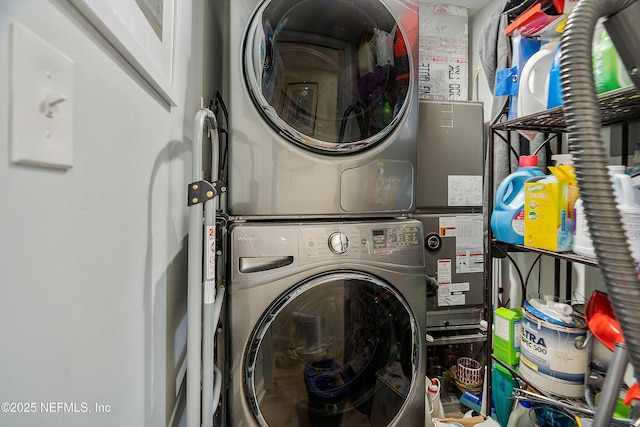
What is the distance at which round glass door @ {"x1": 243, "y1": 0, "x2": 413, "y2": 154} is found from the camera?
40.2 inches

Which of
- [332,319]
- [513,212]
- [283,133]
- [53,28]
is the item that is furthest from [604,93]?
[53,28]

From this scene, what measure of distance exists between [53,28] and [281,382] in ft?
3.42

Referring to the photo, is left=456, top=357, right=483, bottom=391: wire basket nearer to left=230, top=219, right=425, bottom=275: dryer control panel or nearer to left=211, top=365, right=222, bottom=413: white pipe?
left=230, top=219, right=425, bottom=275: dryer control panel

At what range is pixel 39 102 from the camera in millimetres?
275

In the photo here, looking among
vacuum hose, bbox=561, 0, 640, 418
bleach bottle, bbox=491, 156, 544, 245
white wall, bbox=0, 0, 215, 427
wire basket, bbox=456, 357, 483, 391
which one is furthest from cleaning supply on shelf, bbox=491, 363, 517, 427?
white wall, bbox=0, 0, 215, 427

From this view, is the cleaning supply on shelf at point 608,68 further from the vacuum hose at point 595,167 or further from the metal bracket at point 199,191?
the metal bracket at point 199,191

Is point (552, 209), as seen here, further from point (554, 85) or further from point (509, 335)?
point (509, 335)

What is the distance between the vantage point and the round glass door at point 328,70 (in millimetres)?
1021

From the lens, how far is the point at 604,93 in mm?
833

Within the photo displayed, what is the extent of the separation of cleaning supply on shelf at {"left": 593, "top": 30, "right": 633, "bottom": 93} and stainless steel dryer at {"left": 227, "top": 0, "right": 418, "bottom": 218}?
556 millimetres

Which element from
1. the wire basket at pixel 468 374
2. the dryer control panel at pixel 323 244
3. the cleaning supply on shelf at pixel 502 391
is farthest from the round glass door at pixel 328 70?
the wire basket at pixel 468 374

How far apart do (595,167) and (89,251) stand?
722mm

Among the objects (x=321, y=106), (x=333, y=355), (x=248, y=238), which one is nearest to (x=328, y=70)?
(x=321, y=106)

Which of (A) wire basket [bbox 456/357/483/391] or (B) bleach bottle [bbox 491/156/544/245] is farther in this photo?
(A) wire basket [bbox 456/357/483/391]
